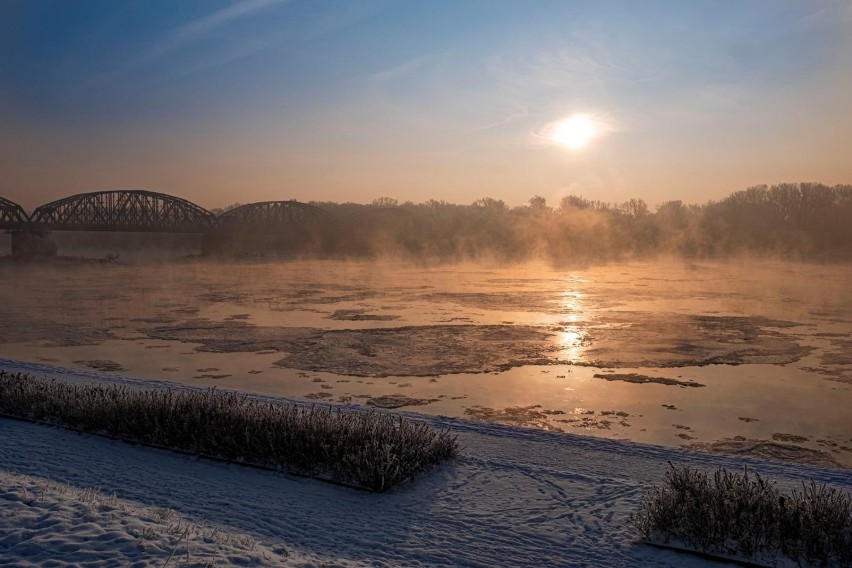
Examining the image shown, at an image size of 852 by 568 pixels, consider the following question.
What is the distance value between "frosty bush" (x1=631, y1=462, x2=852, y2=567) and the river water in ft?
13.9

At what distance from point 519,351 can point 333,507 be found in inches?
567

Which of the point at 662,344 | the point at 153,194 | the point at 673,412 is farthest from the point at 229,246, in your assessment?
the point at 673,412

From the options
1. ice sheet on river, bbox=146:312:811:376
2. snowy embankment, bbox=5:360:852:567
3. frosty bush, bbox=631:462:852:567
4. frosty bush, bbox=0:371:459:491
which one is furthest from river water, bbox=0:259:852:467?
frosty bush, bbox=631:462:852:567

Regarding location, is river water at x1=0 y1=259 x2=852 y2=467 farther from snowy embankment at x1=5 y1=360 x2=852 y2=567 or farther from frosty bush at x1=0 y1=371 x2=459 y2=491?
frosty bush at x1=0 y1=371 x2=459 y2=491

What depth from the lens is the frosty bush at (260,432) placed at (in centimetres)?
954

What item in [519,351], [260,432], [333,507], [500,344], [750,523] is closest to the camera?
[750,523]

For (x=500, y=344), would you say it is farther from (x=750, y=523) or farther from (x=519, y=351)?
(x=750, y=523)

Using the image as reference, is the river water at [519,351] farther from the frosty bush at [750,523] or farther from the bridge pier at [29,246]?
the bridge pier at [29,246]

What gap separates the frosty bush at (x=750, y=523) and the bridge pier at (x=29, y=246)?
104813 mm

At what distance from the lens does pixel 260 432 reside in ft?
35.0

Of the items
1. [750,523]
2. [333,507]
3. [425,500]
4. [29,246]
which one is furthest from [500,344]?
[29,246]

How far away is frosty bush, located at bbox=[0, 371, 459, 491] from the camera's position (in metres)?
9.54

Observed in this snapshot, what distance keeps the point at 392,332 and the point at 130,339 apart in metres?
9.24

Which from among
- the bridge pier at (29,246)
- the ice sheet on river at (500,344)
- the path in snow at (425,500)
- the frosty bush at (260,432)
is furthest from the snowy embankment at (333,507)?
the bridge pier at (29,246)
